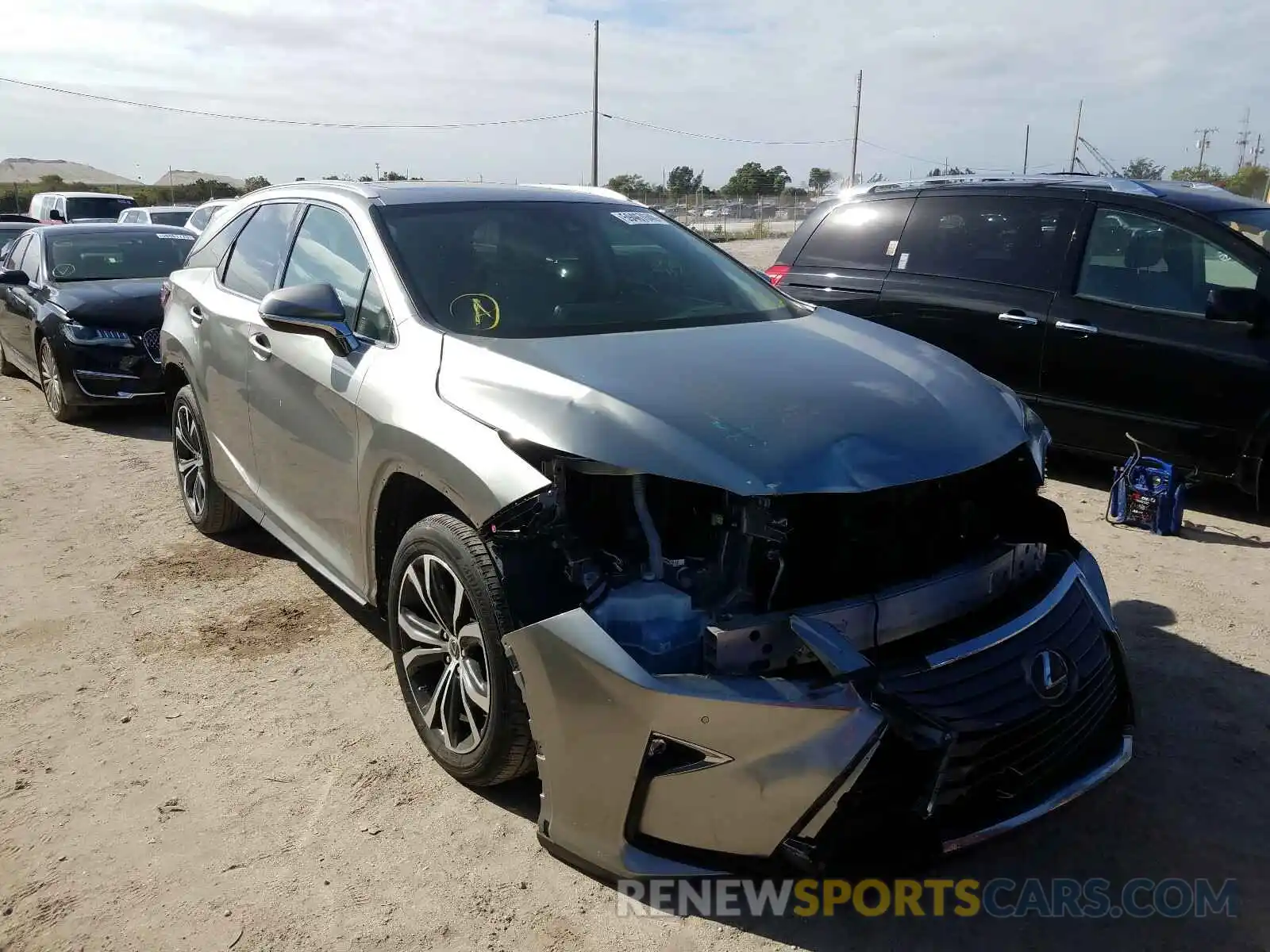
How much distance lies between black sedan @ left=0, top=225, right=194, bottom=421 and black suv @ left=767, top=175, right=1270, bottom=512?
18.2 ft

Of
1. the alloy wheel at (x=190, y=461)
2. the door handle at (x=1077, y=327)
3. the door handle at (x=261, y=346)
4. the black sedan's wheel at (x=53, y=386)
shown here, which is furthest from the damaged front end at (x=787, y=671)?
the black sedan's wheel at (x=53, y=386)

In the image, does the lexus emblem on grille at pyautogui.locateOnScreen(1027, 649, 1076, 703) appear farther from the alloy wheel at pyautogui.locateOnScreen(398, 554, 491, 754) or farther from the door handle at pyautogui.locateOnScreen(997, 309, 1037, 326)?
the door handle at pyautogui.locateOnScreen(997, 309, 1037, 326)

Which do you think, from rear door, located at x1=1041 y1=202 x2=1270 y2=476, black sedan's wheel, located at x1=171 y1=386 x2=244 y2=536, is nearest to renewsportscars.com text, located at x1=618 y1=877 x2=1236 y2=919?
black sedan's wheel, located at x1=171 y1=386 x2=244 y2=536

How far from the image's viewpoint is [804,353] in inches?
126

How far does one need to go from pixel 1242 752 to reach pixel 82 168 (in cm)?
8221

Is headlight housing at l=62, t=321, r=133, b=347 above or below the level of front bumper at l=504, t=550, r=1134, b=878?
above

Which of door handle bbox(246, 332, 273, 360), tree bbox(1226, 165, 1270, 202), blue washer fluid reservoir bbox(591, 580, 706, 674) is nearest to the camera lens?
blue washer fluid reservoir bbox(591, 580, 706, 674)

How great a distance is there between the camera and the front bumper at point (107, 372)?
8.12 meters

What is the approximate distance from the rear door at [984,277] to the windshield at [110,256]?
6278 millimetres

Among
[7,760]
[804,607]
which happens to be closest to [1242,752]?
[804,607]

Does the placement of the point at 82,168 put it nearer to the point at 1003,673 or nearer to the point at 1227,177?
the point at 1227,177

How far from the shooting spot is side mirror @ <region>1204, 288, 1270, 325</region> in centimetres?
523

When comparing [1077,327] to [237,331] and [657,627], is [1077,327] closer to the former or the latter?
[657,627]

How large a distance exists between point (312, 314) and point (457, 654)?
1237mm
